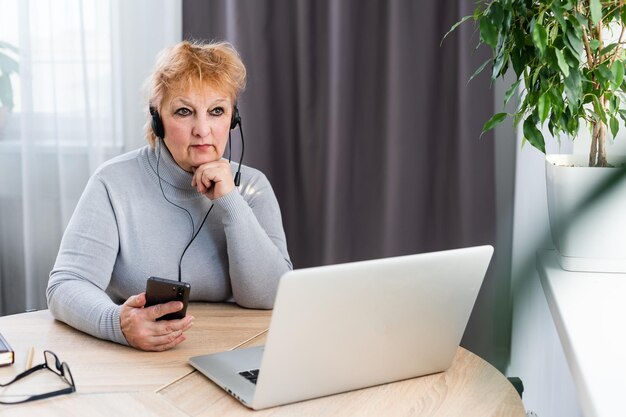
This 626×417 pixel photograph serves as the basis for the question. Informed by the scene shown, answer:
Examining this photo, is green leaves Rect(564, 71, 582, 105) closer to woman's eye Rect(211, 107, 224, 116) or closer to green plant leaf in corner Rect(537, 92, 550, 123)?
green plant leaf in corner Rect(537, 92, 550, 123)

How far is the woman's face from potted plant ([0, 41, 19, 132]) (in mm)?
1100

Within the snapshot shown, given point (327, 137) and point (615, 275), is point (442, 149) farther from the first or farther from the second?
point (615, 275)

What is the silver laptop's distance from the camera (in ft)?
3.09

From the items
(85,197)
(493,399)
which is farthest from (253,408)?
(85,197)

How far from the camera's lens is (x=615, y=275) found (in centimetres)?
133

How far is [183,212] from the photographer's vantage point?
69.2 inches

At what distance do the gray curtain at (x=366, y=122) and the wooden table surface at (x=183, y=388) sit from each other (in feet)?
3.77

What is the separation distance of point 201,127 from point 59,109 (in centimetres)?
112

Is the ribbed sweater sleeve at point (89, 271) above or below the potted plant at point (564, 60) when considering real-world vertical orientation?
below

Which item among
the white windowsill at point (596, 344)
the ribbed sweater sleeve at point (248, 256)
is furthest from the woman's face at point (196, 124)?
the white windowsill at point (596, 344)

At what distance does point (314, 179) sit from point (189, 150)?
82 centimetres

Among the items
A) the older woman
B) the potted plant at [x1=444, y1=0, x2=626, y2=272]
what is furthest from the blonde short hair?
the potted plant at [x1=444, y1=0, x2=626, y2=272]

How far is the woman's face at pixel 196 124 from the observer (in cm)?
175

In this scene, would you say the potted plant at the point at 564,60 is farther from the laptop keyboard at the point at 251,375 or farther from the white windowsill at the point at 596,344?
the laptop keyboard at the point at 251,375
